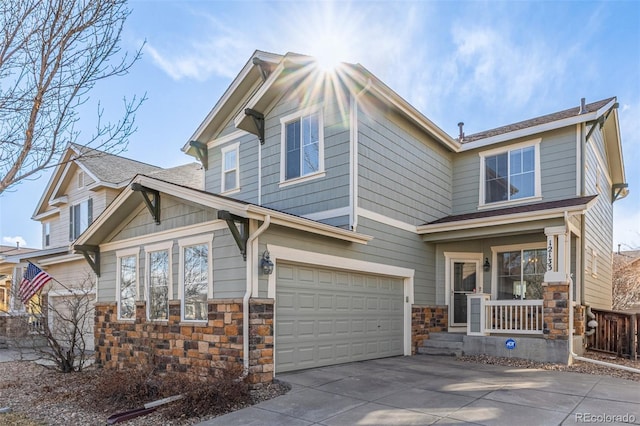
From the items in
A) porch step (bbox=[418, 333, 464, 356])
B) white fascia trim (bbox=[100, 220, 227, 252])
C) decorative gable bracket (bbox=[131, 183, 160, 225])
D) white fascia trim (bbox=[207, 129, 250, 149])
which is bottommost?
porch step (bbox=[418, 333, 464, 356])

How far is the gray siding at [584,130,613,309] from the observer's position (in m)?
11.3

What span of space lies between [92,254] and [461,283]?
30.5ft

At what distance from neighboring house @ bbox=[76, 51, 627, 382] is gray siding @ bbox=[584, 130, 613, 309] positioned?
0.53ft

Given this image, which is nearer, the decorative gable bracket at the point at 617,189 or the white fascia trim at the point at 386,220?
the white fascia trim at the point at 386,220

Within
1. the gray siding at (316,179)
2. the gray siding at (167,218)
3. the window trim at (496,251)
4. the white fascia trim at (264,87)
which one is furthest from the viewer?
the window trim at (496,251)

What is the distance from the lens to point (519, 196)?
11.5 meters

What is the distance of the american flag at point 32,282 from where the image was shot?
11328mm

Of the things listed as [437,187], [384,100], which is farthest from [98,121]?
[437,187]

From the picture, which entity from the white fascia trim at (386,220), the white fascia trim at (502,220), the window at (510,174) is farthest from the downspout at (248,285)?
the window at (510,174)

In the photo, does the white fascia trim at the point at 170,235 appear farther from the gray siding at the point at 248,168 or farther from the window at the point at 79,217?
the window at the point at 79,217

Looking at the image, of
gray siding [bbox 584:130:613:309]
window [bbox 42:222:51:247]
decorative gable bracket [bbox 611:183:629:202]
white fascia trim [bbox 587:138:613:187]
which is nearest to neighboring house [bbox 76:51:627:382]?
gray siding [bbox 584:130:613:309]

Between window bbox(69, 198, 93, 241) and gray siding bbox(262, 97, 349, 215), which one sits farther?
window bbox(69, 198, 93, 241)

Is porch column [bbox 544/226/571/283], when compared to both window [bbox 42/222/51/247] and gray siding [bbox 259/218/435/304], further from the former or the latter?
window [bbox 42/222/51/247]

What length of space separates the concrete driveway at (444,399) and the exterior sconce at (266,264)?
177cm
